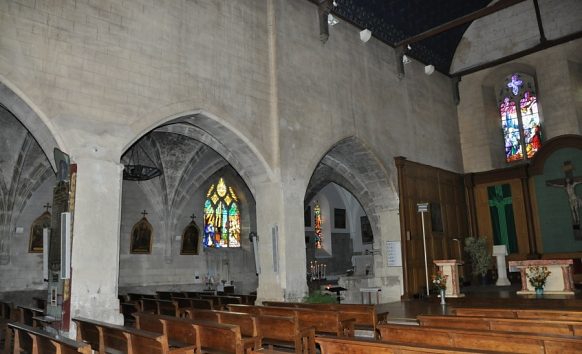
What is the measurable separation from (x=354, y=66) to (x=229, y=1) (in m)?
3.95

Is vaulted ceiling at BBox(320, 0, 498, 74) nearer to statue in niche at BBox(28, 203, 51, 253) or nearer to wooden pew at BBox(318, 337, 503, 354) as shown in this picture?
wooden pew at BBox(318, 337, 503, 354)

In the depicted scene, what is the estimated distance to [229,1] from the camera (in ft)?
33.5

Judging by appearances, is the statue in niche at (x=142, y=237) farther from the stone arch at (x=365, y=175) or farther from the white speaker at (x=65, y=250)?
the white speaker at (x=65, y=250)

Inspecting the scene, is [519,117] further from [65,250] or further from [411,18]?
[65,250]

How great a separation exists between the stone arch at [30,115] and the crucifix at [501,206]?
1325 centimetres

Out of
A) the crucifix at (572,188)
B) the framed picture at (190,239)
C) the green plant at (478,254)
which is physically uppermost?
the crucifix at (572,188)

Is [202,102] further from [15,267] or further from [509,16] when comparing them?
[509,16]

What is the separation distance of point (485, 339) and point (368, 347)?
3.40ft

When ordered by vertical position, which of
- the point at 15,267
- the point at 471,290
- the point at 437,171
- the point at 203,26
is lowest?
the point at 471,290

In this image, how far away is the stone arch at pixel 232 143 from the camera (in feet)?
30.4

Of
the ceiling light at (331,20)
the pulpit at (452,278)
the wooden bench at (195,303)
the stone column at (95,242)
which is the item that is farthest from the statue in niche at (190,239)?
the stone column at (95,242)

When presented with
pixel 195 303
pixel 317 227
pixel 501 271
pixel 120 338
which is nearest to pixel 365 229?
pixel 317 227

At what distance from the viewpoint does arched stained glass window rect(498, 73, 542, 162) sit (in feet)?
52.1

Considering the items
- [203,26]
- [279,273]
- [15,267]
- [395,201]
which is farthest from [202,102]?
[15,267]
